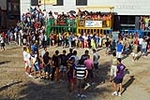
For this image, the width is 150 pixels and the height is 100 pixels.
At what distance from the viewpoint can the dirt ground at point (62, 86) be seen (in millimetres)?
15492

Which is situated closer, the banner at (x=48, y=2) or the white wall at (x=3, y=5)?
the banner at (x=48, y=2)

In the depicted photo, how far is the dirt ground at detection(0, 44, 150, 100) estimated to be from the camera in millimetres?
15492

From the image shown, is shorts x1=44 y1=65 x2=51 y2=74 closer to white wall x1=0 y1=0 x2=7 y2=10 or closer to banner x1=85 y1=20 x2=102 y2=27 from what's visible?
banner x1=85 y1=20 x2=102 y2=27

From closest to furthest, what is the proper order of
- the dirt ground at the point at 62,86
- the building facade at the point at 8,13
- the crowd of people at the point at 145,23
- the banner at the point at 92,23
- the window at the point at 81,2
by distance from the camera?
1. the dirt ground at the point at 62,86
2. the banner at the point at 92,23
3. the crowd of people at the point at 145,23
4. the window at the point at 81,2
5. the building facade at the point at 8,13

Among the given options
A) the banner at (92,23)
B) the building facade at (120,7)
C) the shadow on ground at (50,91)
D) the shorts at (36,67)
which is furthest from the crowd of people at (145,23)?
the shorts at (36,67)

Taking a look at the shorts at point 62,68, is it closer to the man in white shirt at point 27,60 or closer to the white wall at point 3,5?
the man in white shirt at point 27,60

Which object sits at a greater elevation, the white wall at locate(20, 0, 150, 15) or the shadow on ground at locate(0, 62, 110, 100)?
the white wall at locate(20, 0, 150, 15)

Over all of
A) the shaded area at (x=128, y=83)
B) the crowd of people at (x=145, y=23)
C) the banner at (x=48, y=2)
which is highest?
the banner at (x=48, y=2)

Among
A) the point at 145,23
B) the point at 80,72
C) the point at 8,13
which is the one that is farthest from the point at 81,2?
the point at 80,72

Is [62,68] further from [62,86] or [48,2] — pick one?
[48,2]

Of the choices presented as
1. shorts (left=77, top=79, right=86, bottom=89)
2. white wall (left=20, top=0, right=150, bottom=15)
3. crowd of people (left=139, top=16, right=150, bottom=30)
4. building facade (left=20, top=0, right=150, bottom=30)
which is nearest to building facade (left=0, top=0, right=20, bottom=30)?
building facade (left=20, top=0, right=150, bottom=30)

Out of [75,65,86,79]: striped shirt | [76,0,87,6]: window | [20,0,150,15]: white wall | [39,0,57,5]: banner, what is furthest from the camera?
[39,0,57,5]: banner

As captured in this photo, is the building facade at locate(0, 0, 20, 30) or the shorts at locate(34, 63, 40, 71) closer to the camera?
the shorts at locate(34, 63, 40, 71)

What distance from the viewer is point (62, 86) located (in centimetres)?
1703
